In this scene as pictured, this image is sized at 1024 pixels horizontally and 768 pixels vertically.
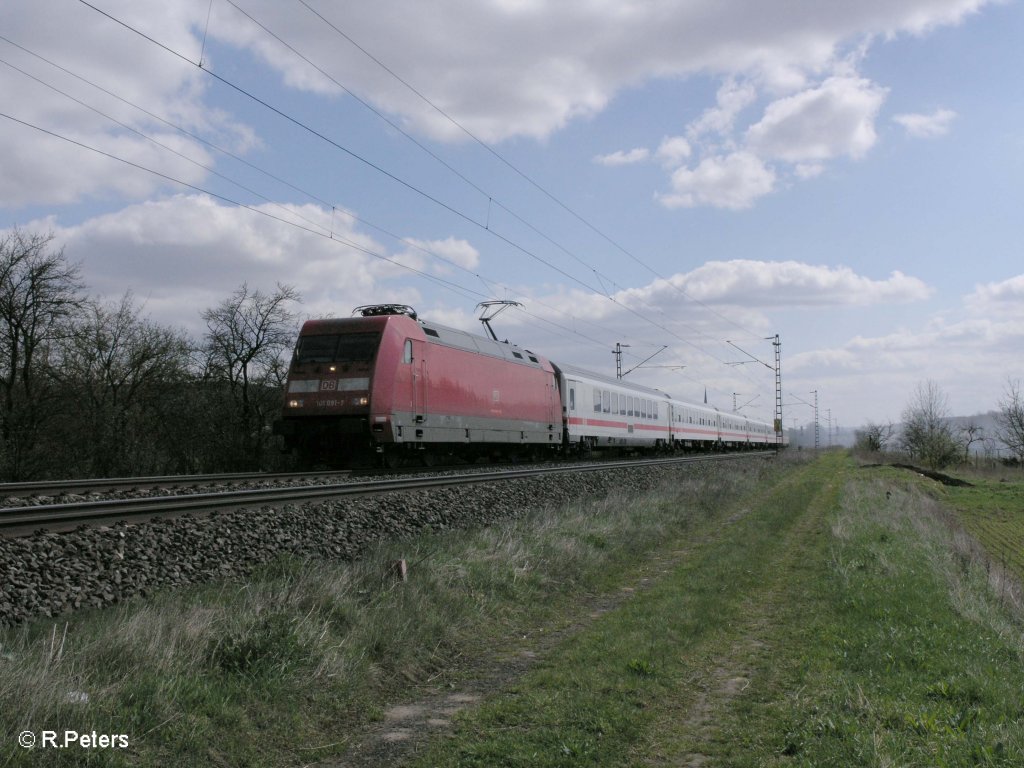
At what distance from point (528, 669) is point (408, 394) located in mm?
13148

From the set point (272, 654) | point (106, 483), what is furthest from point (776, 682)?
point (106, 483)

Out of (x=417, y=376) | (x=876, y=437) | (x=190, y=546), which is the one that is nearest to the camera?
(x=190, y=546)

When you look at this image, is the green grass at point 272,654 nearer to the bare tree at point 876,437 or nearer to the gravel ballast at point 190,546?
the gravel ballast at point 190,546

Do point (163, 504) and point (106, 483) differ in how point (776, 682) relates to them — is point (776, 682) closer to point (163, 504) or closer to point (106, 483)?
point (163, 504)

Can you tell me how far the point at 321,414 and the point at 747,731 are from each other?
48.7ft

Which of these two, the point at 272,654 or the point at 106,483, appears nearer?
the point at 272,654

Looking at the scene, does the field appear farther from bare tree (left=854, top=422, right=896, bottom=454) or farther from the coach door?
bare tree (left=854, top=422, right=896, bottom=454)

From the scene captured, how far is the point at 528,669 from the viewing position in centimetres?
644

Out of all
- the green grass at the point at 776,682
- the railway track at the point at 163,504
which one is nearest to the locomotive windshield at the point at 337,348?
the railway track at the point at 163,504

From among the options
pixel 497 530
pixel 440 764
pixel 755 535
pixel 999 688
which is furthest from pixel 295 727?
pixel 755 535

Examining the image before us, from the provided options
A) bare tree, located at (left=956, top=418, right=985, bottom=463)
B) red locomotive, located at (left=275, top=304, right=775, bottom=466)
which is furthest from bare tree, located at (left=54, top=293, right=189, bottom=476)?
bare tree, located at (left=956, top=418, right=985, bottom=463)

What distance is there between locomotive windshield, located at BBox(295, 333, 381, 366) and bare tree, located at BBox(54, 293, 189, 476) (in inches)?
512

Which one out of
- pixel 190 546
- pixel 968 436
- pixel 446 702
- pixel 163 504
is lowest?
pixel 446 702

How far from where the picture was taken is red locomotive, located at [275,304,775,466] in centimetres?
1836
